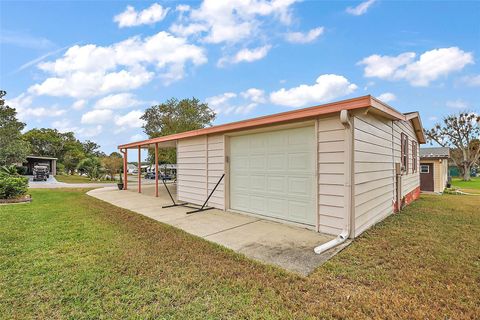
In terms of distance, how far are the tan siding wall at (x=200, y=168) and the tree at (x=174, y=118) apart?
37.9 ft

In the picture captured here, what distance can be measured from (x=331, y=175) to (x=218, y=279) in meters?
2.65

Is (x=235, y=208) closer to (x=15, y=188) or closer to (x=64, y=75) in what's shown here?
(x=15, y=188)

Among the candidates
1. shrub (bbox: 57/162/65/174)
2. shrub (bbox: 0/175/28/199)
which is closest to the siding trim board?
shrub (bbox: 0/175/28/199)

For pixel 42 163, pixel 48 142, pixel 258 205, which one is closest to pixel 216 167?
pixel 258 205

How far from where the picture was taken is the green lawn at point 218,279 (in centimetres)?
220

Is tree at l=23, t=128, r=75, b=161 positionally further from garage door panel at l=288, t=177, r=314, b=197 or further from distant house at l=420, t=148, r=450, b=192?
distant house at l=420, t=148, r=450, b=192

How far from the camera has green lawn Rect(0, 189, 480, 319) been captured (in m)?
2.20

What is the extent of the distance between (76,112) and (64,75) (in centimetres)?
943

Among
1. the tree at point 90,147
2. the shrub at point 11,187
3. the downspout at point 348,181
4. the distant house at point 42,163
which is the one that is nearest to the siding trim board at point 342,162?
the downspout at point 348,181

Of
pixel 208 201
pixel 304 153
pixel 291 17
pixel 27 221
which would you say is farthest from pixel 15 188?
pixel 291 17

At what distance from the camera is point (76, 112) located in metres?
19.7

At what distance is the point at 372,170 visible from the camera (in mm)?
4793

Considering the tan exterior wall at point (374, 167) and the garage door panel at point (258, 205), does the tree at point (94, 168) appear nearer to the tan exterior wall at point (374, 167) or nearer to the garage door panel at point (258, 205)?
the garage door panel at point (258, 205)

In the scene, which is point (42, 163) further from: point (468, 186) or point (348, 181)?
point (468, 186)
